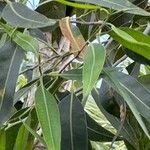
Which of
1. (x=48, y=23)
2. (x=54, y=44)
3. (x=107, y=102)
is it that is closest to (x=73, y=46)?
(x=48, y=23)

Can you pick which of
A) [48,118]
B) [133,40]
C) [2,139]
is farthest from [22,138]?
[133,40]

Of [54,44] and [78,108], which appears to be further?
[54,44]

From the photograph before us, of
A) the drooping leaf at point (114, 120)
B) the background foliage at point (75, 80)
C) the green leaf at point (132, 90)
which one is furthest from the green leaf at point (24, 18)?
the drooping leaf at point (114, 120)

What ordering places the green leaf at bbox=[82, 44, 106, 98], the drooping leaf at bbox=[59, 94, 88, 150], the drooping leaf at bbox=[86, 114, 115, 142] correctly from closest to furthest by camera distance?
the green leaf at bbox=[82, 44, 106, 98], the drooping leaf at bbox=[59, 94, 88, 150], the drooping leaf at bbox=[86, 114, 115, 142]

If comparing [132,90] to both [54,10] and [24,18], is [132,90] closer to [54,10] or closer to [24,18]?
[24,18]

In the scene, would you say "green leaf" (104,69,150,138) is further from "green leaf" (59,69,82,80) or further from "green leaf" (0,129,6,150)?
"green leaf" (0,129,6,150)

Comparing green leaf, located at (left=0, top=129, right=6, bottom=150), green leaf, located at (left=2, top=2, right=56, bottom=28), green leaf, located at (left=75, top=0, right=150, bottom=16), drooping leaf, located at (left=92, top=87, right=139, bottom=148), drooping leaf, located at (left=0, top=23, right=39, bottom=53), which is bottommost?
drooping leaf, located at (left=92, top=87, right=139, bottom=148)

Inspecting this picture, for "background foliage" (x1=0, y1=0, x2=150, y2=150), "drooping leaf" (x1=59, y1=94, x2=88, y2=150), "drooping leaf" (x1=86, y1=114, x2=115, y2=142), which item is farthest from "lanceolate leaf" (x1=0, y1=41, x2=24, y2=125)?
"drooping leaf" (x1=86, y1=114, x2=115, y2=142)

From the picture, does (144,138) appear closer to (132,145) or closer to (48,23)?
(132,145)
